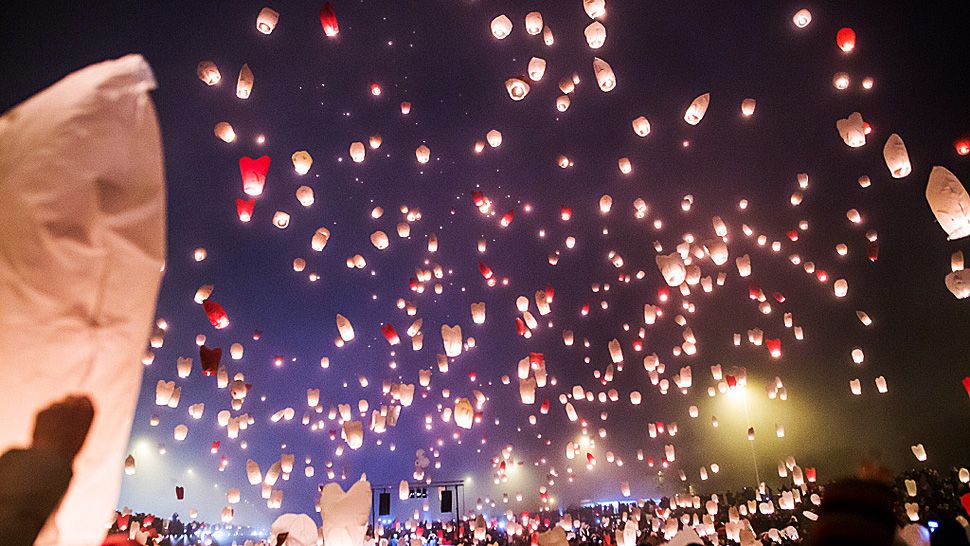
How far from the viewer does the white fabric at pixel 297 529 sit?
164 inches

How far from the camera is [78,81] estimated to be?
35.3 inches

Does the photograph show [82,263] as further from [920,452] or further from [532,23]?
[920,452]

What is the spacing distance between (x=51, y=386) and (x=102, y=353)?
2.9 inches

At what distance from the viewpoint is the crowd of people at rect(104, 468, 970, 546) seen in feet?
4.10

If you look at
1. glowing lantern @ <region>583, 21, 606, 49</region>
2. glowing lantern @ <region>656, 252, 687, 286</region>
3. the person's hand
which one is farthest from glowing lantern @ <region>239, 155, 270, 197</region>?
the person's hand

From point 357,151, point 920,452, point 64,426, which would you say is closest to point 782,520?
point 920,452

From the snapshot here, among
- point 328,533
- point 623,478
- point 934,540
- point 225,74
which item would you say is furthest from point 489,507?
point 934,540

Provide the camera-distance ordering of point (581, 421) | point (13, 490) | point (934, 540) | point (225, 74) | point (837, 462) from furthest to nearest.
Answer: point (581, 421) < point (837, 462) < point (225, 74) < point (934, 540) < point (13, 490)

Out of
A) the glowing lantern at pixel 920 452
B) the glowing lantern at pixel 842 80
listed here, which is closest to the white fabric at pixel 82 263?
the glowing lantern at pixel 842 80

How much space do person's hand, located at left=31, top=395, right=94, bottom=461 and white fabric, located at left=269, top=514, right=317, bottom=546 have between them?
3741 millimetres

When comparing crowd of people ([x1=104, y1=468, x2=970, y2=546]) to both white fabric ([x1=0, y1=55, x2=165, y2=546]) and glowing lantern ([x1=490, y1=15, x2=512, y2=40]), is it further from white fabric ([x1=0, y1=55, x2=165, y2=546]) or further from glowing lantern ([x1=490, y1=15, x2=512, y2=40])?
glowing lantern ([x1=490, y1=15, x2=512, y2=40])

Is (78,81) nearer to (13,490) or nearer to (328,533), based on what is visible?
(13,490)

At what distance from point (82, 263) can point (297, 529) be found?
13.0ft

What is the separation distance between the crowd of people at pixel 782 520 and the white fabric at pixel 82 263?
135cm
